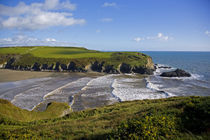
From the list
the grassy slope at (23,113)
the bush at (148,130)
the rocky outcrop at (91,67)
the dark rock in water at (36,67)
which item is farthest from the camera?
the dark rock in water at (36,67)

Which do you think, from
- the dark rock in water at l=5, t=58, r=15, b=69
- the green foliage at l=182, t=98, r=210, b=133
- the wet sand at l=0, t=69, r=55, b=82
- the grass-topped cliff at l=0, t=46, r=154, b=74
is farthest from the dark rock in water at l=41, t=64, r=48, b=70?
the green foliage at l=182, t=98, r=210, b=133

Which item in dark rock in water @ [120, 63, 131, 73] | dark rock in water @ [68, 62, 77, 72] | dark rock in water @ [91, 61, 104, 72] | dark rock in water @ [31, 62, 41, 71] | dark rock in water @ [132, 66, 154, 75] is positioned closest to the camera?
dark rock in water @ [132, 66, 154, 75]

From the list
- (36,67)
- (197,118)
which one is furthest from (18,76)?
(197,118)

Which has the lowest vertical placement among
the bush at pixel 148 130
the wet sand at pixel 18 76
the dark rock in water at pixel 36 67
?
the wet sand at pixel 18 76

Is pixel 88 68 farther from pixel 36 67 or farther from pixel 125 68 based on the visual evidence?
pixel 36 67

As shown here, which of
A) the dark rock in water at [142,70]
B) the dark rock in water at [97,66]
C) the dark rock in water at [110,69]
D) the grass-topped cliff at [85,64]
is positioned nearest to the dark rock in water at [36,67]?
the grass-topped cliff at [85,64]

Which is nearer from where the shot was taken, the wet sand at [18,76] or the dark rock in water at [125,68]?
the wet sand at [18,76]

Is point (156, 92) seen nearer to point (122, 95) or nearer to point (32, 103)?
point (122, 95)

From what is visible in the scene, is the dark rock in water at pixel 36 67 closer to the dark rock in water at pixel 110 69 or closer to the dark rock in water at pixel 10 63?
the dark rock in water at pixel 10 63

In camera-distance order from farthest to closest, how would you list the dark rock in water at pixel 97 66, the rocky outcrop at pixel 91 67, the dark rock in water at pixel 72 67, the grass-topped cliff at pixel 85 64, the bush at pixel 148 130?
the dark rock in water at pixel 72 67
the dark rock in water at pixel 97 66
the grass-topped cliff at pixel 85 64
the rocky outcrop at pixel 91 67
the bush at pixel 148 130

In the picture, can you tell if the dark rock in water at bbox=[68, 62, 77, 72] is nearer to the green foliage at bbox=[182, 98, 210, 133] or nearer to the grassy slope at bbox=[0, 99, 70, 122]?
the grassy slope at bbox=[0, 99, 70, 122]

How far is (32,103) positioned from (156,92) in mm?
30217

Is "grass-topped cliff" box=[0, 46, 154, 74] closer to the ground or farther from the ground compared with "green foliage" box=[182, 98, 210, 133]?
closer to the ground

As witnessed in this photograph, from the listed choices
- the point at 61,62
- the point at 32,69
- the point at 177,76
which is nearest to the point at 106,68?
the point at 61,62
